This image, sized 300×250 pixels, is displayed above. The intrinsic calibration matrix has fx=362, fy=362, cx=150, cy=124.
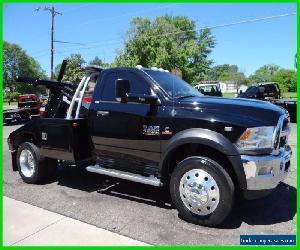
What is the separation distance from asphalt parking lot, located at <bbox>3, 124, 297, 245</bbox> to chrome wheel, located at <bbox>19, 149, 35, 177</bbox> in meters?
0.24

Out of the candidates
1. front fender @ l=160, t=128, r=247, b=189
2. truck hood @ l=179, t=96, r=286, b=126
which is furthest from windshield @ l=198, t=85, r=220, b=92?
front fender @ l=160, t=128, r=247, b=189

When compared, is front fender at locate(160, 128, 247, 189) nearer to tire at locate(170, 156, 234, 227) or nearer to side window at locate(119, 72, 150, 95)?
tire at locate(170, 156, 234, 227)

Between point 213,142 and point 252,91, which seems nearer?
point 213,142

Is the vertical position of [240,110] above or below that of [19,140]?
above

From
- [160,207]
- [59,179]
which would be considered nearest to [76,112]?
[59,179]

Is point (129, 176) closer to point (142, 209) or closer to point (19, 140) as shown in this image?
point (142, 209)

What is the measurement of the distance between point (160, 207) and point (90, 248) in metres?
1.54

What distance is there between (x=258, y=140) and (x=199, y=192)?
974 millimetres

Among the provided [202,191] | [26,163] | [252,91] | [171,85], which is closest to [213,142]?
[202,191]

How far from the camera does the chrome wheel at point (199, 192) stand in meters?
4.50

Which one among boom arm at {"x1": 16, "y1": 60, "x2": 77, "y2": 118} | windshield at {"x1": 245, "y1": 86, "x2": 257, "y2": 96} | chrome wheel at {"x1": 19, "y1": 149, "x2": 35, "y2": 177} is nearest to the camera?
chrome wheel at {"x1": 19, "y1": 149, "x2": 35, "y2": 177}

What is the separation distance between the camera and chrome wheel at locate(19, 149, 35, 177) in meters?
6.72

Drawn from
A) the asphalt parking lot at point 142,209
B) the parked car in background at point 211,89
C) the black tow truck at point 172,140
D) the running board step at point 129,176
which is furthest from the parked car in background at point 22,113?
the running board step at point 129,176

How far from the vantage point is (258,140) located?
430cm
